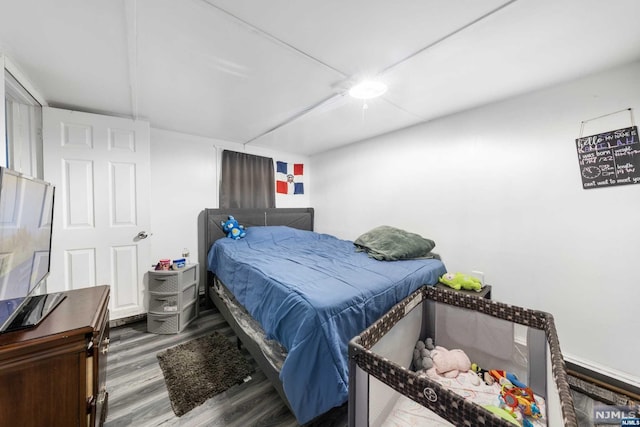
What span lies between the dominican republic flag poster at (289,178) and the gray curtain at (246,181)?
18cm

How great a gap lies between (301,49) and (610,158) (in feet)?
7.49

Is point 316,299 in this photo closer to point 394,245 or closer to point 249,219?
point 394,245

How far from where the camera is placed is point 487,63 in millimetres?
1588

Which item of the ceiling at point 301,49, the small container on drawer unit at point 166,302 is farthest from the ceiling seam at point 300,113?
the small container on drawer unit at point 166,302

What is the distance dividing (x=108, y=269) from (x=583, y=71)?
14.3ft

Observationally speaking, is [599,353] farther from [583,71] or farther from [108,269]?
[108,269]

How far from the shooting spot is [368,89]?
1883 mm

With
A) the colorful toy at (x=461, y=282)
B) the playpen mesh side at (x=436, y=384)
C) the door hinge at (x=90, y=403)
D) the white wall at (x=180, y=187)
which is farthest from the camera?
the white wall at (x=180, y=187)

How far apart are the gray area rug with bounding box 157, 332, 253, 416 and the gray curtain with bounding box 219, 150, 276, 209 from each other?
179 centimetres

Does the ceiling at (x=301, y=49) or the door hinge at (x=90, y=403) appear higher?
the ceiling at (x=301, y=49)

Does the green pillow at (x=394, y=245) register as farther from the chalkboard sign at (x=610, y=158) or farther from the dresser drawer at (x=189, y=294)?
the dresser drawer at (x=189, y=294)

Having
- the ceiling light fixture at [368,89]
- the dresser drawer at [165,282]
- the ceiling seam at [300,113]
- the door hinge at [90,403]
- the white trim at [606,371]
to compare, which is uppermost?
the ceiling seam at [300,113]

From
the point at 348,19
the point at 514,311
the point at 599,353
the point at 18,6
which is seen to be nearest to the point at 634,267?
the point at 599,353

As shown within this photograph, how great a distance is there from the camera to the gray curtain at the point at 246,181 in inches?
130
